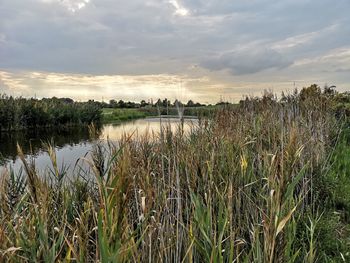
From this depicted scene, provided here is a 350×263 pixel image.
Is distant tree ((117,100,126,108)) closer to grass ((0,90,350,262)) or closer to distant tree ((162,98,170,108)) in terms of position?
grass ((0,90,350,262))

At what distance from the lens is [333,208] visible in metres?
4.80

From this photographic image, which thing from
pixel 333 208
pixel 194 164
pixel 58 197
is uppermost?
pixel 194 164

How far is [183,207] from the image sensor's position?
3494 mm

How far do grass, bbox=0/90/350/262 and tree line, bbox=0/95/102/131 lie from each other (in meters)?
20.3

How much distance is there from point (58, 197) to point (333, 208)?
144 inches

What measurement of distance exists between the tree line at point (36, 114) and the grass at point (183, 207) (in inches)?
800

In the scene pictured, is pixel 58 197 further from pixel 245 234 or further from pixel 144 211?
pixel 144 211

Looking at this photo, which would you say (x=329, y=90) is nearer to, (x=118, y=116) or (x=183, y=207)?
(x=183, y=207)

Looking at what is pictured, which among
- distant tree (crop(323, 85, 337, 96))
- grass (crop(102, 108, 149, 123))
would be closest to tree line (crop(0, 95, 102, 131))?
grass (crop(102, 108, 149, 123))

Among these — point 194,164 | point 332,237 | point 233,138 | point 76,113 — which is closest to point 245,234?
point 194,164

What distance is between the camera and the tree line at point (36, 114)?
22.9 meters

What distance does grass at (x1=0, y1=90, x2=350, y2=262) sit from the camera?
4.94 feet

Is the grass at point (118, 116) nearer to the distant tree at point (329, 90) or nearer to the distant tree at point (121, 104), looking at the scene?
the distant tree at point (121, 104)

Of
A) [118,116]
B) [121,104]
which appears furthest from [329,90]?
[121,104]
